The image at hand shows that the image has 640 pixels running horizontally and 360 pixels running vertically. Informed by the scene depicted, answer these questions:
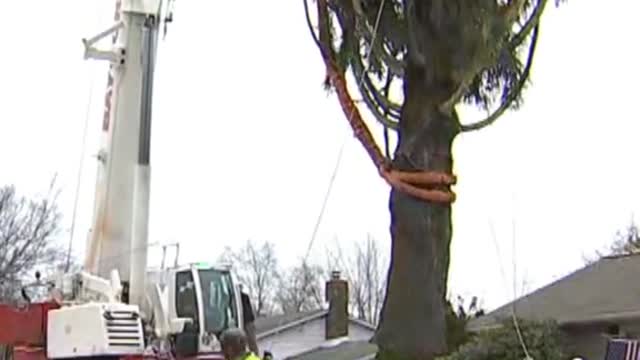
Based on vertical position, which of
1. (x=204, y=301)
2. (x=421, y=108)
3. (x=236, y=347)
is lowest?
(x=236, y=347)

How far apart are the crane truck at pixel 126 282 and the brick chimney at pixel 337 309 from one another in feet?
57.2

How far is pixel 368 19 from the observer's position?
15438 mm

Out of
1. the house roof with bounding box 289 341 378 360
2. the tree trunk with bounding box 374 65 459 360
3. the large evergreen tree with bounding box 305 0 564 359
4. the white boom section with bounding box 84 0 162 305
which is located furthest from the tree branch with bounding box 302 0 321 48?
the house roof with bounding box 289 341 378 360

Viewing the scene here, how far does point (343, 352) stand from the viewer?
96.9 ft

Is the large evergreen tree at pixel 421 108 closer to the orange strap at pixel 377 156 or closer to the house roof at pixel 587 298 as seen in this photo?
the orange strap at pixel 377 156

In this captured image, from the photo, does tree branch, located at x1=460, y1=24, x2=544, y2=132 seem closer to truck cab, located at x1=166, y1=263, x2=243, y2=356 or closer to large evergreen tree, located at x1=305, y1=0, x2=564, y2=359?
large evergreen tree, located at x1=305, y1=0, x2=564, y2=359

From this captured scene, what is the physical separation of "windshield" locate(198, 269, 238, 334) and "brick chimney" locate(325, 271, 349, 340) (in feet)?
62.5

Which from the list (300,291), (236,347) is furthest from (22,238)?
(236,347)

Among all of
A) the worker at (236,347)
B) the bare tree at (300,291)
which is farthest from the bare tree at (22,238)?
the worker at (236,347)

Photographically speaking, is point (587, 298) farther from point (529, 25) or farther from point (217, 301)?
point (217, 301)

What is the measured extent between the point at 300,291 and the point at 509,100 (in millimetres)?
43894

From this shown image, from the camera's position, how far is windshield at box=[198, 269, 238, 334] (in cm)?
1275

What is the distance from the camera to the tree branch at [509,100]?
15711 millimetres

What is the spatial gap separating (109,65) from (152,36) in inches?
27.5
